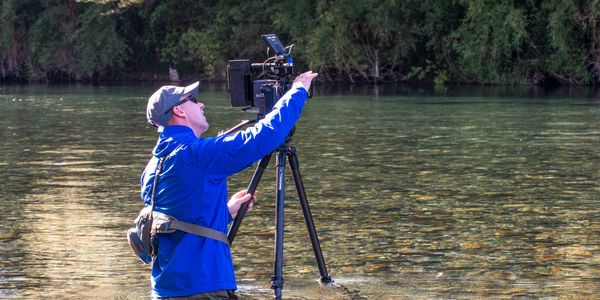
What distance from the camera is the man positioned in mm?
5512

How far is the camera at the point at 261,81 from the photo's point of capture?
21.1ft

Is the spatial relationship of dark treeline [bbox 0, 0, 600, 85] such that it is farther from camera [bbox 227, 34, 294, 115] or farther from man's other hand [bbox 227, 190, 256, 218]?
man's other hand [bbox 227, 190, 256, 218]

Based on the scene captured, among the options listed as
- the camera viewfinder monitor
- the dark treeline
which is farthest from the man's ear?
the dark treeline

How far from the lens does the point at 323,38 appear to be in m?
47.0

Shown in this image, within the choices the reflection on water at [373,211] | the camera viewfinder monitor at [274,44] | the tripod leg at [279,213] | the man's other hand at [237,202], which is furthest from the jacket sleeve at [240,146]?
the reflection on water at [373,211]

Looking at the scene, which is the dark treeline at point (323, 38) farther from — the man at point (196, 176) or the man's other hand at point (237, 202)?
the man at point (196, 176)

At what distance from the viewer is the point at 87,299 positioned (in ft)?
26.9

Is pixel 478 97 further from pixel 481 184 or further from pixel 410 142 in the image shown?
pixel 481 184

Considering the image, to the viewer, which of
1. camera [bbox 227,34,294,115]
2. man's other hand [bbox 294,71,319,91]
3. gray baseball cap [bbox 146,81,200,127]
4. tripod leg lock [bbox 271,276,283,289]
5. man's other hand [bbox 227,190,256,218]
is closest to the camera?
gray baseball cap [bbox 146,81,200,127]

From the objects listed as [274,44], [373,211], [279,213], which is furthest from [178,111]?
[373,211]

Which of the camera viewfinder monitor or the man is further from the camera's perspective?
the camera viewfinder monitor

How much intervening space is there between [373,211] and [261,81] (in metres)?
5.73

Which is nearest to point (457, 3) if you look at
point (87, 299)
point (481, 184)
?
point (481, 184)

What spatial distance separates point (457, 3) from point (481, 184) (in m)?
33.4
